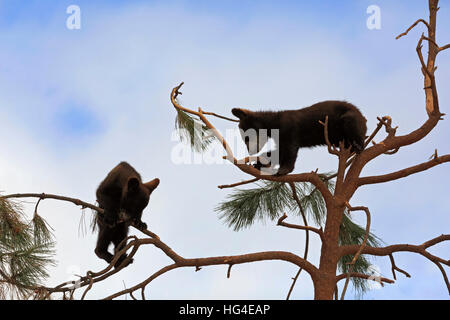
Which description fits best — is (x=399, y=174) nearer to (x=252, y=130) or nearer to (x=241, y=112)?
(x=252, y=130)

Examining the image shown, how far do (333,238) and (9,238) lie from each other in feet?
8.85

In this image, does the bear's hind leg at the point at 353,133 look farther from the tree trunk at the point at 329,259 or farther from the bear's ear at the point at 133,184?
the bear's ear at the point at 133,184

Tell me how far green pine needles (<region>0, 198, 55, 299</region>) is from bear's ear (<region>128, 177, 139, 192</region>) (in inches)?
36.1

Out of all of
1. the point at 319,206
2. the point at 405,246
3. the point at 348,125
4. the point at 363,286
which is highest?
the point at 348,125

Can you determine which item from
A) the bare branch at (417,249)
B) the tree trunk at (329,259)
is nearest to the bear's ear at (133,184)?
the tree trunk at (329,259)

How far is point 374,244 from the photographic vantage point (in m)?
5.37

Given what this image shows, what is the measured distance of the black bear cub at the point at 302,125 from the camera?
470cm

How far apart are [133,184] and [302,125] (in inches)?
66.4

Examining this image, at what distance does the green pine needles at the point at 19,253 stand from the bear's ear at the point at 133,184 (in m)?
0.92

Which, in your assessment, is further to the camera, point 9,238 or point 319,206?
point 319,206

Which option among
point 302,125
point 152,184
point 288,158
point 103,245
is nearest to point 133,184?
point 152,184

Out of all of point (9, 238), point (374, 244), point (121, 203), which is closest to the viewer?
point (121, 203)
